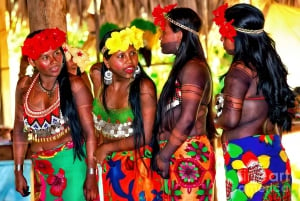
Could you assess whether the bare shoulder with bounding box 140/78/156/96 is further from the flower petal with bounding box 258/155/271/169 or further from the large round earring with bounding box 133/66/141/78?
the flower petal with bounding box 258/155/271/169

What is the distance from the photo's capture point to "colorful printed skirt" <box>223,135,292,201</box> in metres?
3.75

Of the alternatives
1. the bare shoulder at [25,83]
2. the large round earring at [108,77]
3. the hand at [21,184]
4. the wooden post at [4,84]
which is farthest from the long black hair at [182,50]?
the wooden post at [4,84]

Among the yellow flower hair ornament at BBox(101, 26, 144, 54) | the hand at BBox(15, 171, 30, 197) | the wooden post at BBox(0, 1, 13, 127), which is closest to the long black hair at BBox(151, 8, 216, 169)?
the yellow flower hair ornament at BBox(101, 26, 144, 54)

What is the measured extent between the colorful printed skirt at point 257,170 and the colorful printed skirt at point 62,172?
3.55 ft

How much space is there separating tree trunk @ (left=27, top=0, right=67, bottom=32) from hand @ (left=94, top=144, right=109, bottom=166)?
6.23 feet

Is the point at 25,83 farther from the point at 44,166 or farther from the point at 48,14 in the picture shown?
the point at 48,14

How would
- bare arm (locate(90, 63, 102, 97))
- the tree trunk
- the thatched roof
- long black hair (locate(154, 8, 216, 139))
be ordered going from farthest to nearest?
the thatched roof
the tree trunk
bare arm (locate(90, 63, 102, 97))
long black hair (locate(154, 8, 216, 139))

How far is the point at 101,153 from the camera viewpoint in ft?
14.3

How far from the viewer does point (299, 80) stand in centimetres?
614

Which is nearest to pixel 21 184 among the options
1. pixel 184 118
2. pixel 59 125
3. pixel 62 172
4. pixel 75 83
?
pixel 62 172

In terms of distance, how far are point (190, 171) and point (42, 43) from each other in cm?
130

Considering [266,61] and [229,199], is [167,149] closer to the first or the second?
[229,199]

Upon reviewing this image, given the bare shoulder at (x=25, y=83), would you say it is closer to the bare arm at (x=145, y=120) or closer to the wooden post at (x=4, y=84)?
the bare arm at (x=145, y=120)

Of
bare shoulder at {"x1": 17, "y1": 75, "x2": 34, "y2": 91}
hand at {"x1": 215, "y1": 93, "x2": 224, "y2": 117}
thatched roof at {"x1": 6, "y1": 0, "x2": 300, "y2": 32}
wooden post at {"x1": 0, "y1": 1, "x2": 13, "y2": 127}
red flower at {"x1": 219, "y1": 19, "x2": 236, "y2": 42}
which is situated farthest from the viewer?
wooden post at {"x1": 0, "y1": 1, "x2": 13, "y2": 127}
